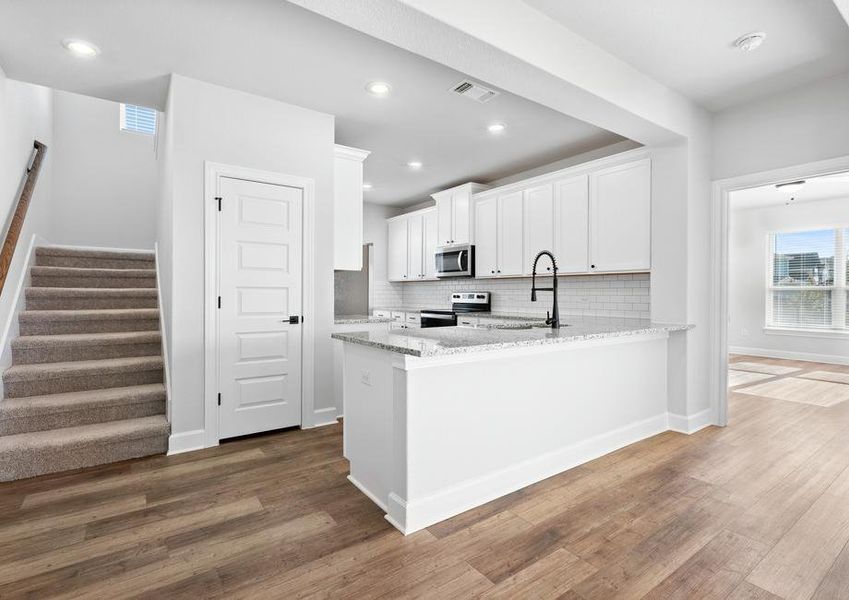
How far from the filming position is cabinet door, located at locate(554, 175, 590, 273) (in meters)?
4.23

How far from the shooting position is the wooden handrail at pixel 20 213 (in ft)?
8.80

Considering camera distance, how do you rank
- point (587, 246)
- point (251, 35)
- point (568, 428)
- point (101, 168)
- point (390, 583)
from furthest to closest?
point (101, 168)
point (587, 246)
point (568, 428)
point (251, 35)
point (390, 583)

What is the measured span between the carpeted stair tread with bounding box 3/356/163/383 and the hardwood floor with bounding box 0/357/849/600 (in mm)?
842

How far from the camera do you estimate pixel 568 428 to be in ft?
9.23

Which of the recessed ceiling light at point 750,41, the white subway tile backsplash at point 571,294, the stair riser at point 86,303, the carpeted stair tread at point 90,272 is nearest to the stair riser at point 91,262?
the carpeted stair tread at point 90,272

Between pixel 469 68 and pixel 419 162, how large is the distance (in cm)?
269

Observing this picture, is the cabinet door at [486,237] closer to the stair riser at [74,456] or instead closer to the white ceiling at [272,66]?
the white ceiling at [272,66]

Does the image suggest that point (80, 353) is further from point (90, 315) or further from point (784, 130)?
point (784, 130)

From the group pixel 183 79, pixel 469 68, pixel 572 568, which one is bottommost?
pixel 572 568

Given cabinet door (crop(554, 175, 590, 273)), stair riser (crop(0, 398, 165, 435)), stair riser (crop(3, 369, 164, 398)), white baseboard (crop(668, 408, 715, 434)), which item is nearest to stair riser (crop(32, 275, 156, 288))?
stair riser (crop(3, 369, 164, 398))

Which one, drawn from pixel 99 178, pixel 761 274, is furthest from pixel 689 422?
pixel 99 178

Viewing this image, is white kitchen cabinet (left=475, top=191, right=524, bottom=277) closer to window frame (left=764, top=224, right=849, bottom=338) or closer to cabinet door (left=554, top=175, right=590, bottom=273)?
cabinet door (left=554, top=175, right=590, bottom=273)

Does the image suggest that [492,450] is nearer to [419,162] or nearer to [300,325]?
[300,325]

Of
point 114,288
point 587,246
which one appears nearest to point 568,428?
point 587,246
